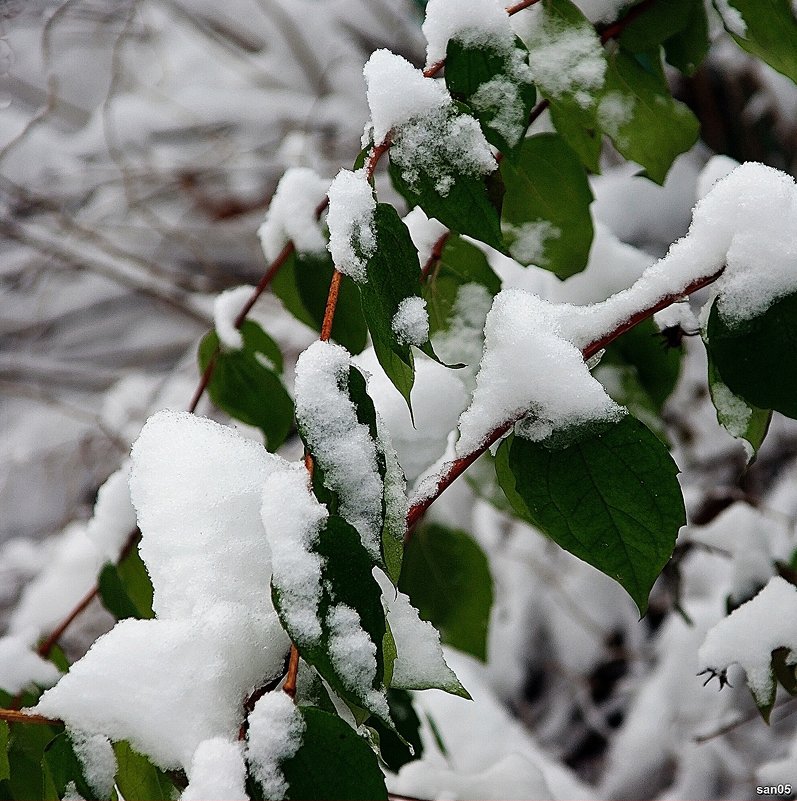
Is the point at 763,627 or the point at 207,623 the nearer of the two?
the point at 207,623

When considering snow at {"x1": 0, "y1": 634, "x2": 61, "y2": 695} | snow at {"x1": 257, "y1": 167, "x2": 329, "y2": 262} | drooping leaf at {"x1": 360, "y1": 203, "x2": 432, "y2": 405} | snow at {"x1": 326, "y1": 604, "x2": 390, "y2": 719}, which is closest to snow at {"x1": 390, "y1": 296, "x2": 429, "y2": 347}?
drooping leaf at {"x1": 360, "y1": 203, "x2": 432, "y2": 405}

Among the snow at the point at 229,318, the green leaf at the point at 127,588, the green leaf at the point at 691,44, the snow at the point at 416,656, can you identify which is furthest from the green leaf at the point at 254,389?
the green leaf at the point at 691,44

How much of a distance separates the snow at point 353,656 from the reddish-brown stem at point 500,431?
0.18 feet

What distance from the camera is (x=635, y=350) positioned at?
0.53 metres

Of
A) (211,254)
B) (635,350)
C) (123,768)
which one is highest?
(635,350)

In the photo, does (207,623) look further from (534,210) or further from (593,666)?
(593,666)

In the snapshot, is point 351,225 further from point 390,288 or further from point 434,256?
point 434,256

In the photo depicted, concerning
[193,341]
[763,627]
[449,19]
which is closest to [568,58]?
[449,19]

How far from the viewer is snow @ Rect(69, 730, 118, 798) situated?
0.29m

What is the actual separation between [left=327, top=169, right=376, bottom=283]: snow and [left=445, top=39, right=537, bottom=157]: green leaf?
75 mm

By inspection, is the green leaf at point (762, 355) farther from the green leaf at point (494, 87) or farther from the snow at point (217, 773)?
the snow at point (217, 773)

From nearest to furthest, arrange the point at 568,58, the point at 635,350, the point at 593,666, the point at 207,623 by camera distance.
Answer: the point at 207,623 < the point at 568,58 < the point at 635,350 < the point at 593,666

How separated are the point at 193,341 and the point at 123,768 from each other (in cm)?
174

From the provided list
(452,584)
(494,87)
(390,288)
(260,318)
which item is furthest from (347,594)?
(260,318)
